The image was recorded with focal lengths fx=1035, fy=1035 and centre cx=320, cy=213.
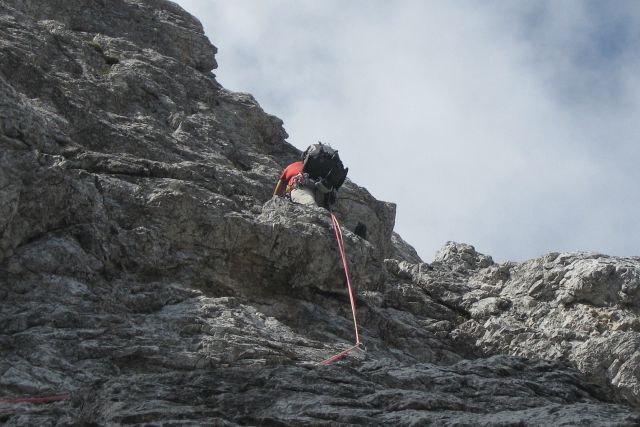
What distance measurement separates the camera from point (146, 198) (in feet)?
55.4

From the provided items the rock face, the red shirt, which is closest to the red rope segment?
the rock face

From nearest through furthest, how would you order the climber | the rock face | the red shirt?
1. the rock face
2. the climber
3. the red shirt

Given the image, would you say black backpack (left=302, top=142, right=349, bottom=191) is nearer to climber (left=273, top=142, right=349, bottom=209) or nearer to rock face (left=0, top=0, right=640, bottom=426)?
climber (left=273, top=142, right=349, bottom=209)

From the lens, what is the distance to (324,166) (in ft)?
70.1

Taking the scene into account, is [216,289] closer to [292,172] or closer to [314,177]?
[292,172]

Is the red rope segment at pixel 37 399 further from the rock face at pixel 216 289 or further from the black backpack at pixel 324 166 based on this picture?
the black backpack at pixel 324 166

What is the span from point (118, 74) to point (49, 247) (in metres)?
9.48

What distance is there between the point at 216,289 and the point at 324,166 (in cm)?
598

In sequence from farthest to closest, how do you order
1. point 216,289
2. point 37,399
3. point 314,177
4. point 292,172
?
point 314,177 → point 292,172 → point 216,289 → point 37,399

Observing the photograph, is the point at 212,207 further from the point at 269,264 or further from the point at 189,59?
the point at 189,59

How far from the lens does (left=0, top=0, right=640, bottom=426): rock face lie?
9.98m

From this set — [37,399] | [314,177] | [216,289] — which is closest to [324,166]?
[314,177]

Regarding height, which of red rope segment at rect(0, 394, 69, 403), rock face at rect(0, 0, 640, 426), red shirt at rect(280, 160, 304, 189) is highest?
red shirt at rect(280, 160, 304, 189)

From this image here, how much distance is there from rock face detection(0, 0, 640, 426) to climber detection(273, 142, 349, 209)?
56 cm
